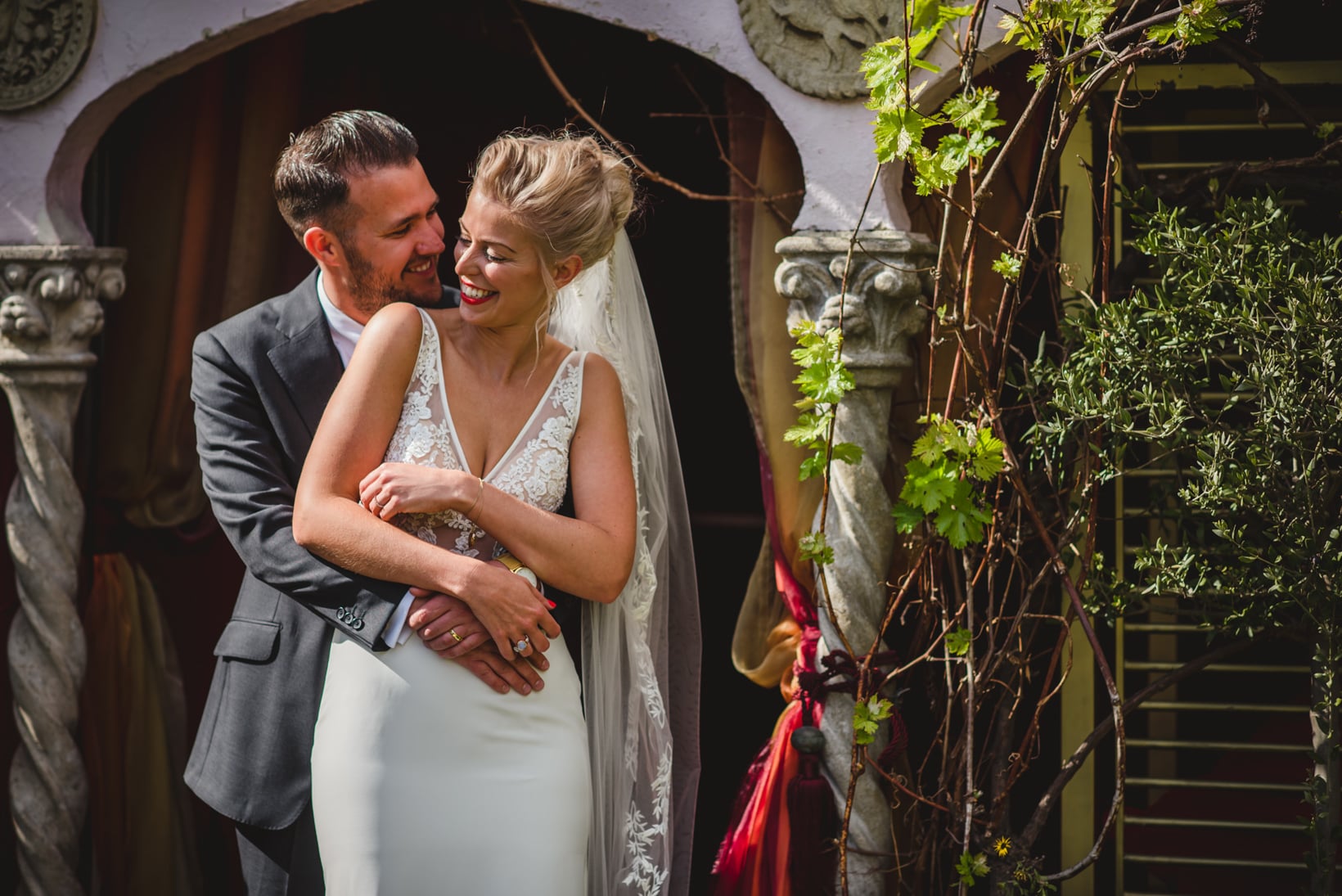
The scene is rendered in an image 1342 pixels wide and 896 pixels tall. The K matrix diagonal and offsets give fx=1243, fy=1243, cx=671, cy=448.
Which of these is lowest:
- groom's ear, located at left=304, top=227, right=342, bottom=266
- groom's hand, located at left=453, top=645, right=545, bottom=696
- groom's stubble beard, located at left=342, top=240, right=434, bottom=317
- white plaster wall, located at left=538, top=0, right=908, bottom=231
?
groom's hand, located at left=453, top=645, right=545, bottom=696

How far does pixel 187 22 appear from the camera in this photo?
11.3 feet

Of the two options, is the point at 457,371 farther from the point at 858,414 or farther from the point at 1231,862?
the point at 1231,862

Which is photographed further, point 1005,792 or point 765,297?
point 765,297

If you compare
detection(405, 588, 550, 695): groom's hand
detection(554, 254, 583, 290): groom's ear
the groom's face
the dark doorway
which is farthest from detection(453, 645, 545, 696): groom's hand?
the dark doorway

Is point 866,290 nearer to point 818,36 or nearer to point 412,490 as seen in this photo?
point 818,36

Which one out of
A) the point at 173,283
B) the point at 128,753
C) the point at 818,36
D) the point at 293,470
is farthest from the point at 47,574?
the point at 818,36

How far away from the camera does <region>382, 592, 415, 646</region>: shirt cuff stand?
232cm

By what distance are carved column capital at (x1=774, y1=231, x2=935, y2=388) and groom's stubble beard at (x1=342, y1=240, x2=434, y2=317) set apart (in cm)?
103

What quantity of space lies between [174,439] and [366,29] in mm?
1516

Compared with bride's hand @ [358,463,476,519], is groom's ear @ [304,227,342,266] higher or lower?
higher

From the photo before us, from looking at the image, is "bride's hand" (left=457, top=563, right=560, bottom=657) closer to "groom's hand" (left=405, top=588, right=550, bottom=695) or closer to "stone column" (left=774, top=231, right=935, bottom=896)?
"groom's hand" (left=405, top=588, right=550, bottom=695)

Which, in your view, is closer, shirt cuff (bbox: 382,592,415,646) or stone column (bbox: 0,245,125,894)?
shirt cuff (bbox: 382,592,415,646)

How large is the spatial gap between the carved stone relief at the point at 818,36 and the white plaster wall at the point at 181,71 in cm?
3

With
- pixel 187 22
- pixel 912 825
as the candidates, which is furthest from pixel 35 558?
pixel 912 825
